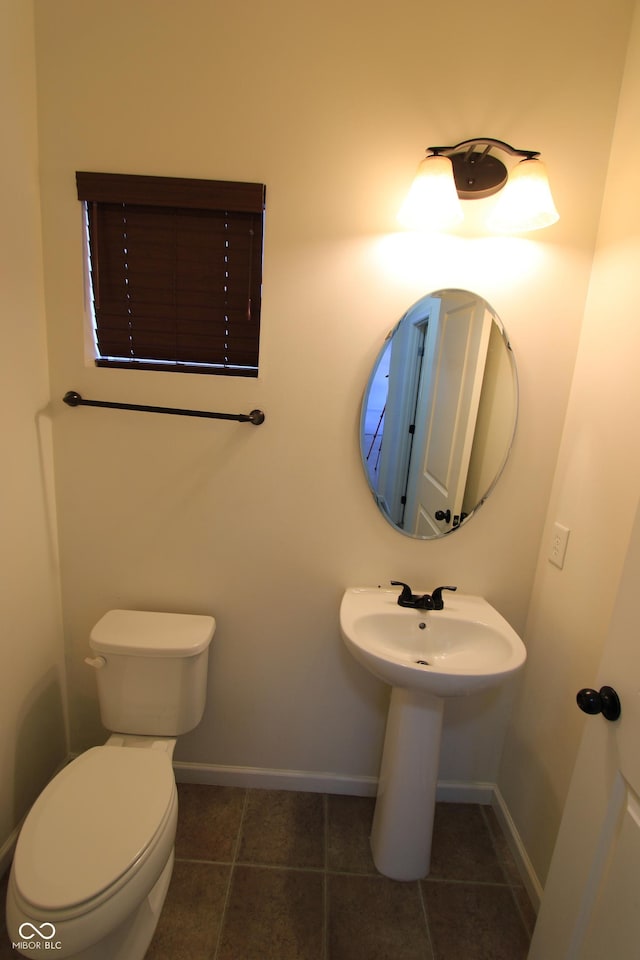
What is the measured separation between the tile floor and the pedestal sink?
108 mm

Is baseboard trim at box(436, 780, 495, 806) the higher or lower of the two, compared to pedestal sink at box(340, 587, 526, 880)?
lower

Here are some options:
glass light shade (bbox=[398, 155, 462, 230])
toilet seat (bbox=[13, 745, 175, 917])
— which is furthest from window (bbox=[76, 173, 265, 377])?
toilet seat (bbox=[13, 745, 175, 917])

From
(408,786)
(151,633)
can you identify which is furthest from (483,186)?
Result: (408,786)

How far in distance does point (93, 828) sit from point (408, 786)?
0.88m

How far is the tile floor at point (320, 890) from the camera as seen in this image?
121cm

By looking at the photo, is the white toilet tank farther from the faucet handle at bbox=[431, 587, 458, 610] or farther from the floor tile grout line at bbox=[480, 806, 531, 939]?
the floor tile grout line at bbox=[480, 806, 531, 939]

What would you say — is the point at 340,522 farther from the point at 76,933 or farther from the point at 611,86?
the point at 611,86

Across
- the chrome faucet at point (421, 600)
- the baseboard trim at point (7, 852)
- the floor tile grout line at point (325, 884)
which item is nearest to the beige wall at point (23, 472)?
the baseboard trim at point (7, 852)

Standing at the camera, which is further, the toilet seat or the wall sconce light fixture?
the wall sconce light fixture

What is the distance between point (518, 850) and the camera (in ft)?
4.77

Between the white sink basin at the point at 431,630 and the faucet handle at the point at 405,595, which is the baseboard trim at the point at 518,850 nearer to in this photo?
the white sink basin at the point at 431,630

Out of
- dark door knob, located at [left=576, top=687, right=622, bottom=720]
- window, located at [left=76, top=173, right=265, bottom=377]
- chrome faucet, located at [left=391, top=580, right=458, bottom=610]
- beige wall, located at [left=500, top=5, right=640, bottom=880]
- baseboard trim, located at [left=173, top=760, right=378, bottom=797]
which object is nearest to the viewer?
dark door knob, located at [left=576, top=687, right=622, bottom=720]

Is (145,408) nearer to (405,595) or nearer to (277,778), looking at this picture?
(405,595)

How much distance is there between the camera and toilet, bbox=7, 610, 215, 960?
89 centimetres
